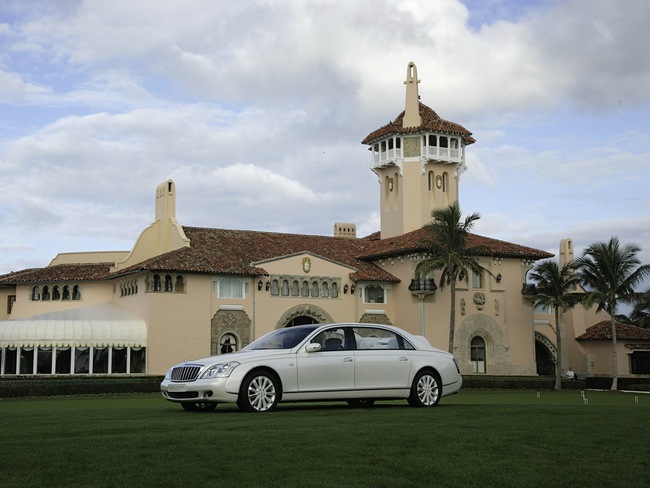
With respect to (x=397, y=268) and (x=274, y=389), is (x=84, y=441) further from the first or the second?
(x=397, y=268)

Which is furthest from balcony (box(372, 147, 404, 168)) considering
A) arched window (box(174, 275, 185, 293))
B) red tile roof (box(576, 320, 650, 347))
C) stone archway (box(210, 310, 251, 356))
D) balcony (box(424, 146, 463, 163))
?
arched window (box(174, 275, 185, 293))

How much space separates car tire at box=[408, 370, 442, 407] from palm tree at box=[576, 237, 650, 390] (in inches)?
1471

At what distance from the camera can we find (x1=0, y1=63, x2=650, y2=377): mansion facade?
47812 mm

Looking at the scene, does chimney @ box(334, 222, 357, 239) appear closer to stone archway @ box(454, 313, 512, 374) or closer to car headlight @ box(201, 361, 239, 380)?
stone archway @ box(454, 313, 512, 374)

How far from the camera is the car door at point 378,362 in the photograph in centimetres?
1616

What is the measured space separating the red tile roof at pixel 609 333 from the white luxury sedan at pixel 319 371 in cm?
4433

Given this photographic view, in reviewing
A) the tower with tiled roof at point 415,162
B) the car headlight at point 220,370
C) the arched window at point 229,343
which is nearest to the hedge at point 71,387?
the arched window at point 229,343

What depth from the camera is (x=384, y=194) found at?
61062 millimetres

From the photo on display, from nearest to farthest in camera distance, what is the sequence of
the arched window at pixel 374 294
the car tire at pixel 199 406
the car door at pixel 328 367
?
the car door at pixel 328 367 → the car tire at pixel 199 406 → the arched window at pixel 374 294

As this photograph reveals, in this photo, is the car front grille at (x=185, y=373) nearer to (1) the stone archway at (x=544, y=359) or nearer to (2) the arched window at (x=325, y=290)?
Result: (2) the arched window at (x=325, y=290)

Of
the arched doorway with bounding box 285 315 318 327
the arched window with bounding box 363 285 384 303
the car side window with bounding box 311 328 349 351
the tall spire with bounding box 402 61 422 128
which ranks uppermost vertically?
the tall spire with bounding box 402 61 422 128

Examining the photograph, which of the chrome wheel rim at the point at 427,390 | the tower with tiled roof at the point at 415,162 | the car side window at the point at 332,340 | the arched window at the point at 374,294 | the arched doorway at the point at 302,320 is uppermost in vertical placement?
the tower with tiled roof at the point at 415,162

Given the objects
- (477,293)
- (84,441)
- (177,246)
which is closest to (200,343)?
(177,246)

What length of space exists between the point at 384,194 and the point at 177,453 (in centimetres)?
5217
